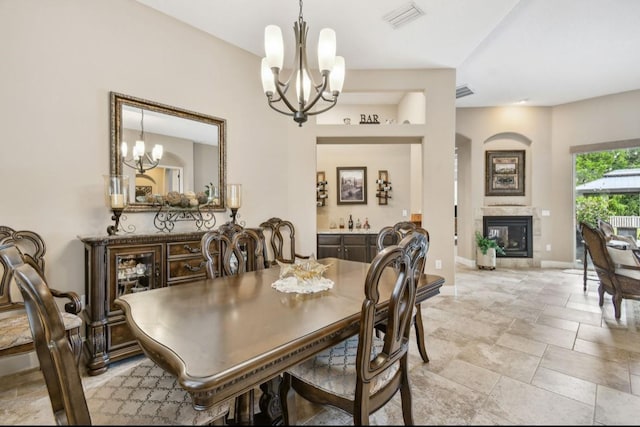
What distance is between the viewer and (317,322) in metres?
1.26

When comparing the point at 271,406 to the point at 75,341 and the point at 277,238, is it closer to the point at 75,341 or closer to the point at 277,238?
the point at 75,341

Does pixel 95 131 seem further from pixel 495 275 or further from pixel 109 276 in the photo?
pixel 495 275

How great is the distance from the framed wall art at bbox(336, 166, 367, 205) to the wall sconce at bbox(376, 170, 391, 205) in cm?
26

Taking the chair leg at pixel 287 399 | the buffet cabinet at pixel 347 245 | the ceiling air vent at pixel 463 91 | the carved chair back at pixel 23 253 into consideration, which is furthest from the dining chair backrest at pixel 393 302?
the ceiling air vent at pixel 463 91

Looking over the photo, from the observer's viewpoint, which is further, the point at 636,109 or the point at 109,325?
the point at 636,109

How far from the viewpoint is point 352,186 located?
5531 mm

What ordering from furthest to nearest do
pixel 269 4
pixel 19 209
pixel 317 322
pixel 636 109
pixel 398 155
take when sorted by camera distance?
pixel 398 155, pixel 636 109, pixel 269 4, pixel 19 209, pixel 317 322

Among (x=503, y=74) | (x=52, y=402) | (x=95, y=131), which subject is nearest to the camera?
(x=52, y=402)

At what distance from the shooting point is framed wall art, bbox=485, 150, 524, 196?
6.08 m

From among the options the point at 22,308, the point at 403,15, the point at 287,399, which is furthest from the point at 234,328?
the point at 403,15

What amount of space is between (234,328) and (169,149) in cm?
242

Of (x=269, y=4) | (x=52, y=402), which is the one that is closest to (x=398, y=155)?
(x=269, y=4)

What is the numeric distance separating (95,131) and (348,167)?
389 cm

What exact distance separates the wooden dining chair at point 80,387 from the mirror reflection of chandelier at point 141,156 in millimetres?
1799
